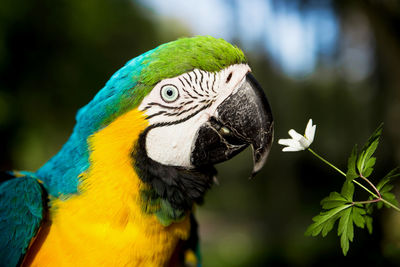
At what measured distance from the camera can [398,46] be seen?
252 cm

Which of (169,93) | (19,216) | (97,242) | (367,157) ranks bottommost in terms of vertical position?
(97,242)

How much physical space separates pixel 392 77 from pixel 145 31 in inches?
497

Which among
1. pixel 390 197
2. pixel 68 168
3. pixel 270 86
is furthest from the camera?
pixel 270 86

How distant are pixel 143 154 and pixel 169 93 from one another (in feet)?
0.95

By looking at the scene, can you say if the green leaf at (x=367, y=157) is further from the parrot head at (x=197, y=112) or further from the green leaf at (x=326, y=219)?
the parrot head at (x=197, y=112)

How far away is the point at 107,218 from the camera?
4.13ft

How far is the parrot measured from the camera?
4.13 feet

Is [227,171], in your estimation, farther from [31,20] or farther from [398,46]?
[398,46]

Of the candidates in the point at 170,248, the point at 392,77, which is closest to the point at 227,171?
the point at 392,77

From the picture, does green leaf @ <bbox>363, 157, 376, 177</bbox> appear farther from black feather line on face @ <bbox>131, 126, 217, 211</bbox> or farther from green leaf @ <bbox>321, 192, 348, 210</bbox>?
black feather line on face @ <bbox>131, 126, 217, 211</bbox>

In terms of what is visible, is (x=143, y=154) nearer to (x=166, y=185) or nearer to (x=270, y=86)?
(x=166, y=185)

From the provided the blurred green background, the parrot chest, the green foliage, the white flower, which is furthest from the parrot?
the blurred green background

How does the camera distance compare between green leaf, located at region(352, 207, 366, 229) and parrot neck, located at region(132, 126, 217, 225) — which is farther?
parrot neck, located at region(132, 126, 217, 225)

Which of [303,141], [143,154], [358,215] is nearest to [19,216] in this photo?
[143,154]
